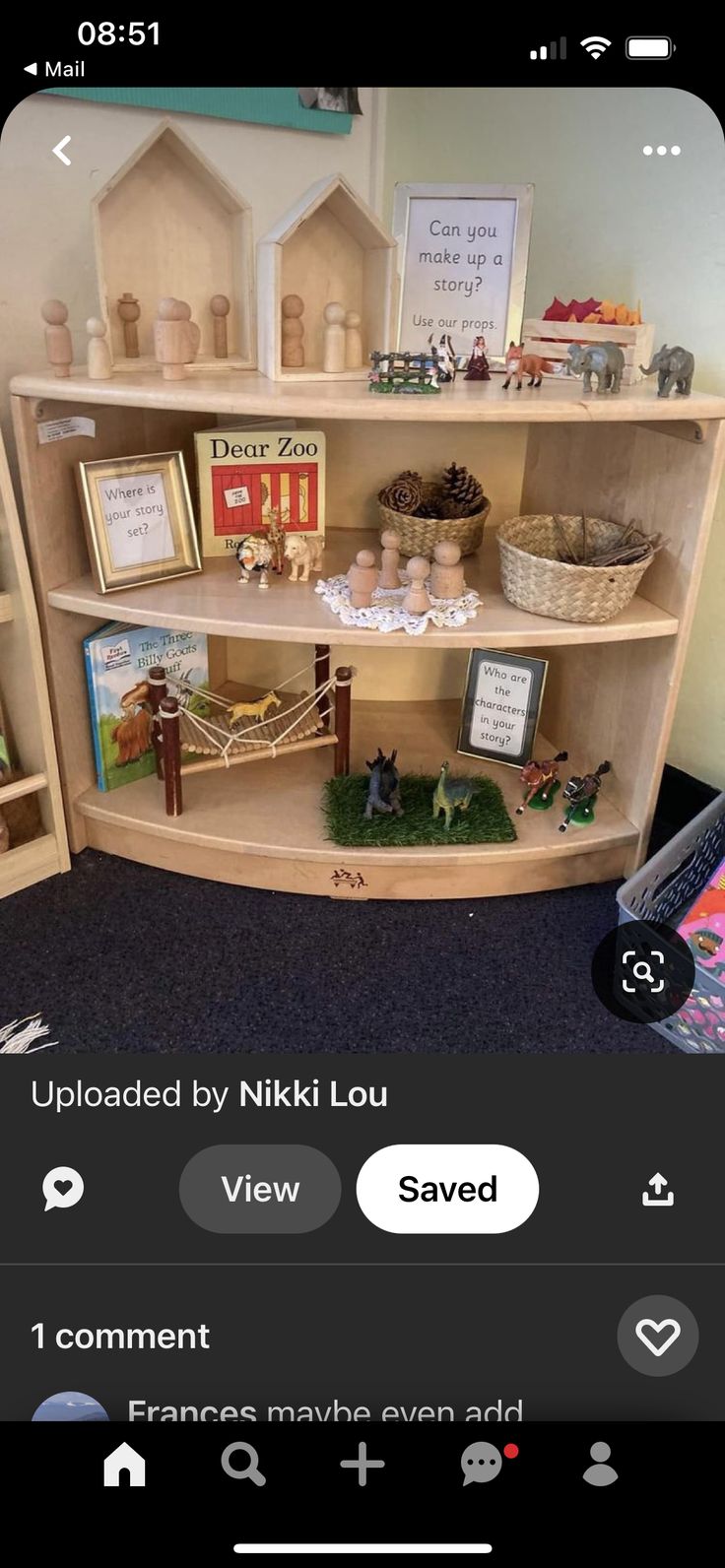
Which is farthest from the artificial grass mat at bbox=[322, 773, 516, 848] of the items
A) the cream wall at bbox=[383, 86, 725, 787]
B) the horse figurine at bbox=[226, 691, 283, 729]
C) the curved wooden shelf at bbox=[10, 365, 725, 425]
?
the curved wooden shelf at bbox=[10, 365, 725, 425]

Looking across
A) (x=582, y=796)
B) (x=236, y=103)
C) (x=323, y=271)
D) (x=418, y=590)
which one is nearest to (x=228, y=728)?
(x=418, y=590)

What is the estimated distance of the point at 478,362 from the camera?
121 cm

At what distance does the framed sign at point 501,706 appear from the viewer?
1.40 m

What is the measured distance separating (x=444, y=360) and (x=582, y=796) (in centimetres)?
57

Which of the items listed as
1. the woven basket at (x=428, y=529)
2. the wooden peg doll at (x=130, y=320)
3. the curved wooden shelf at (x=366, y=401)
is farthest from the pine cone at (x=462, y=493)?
the wooden peg doll at (x=130, y=320)

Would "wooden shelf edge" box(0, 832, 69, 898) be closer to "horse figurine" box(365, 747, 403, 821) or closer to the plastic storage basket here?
"horse figurine" box(365, 747, 403, 821)

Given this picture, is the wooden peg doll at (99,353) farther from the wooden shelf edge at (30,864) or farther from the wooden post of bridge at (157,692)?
the wooden shelf edge at (30,864)

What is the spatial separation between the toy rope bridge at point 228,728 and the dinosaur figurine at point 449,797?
0.52 feet

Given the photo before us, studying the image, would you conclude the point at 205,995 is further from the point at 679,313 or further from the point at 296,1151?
the point at 679,313

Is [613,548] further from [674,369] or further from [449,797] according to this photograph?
[449,797]

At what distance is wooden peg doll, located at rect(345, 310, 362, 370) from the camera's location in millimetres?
1253
